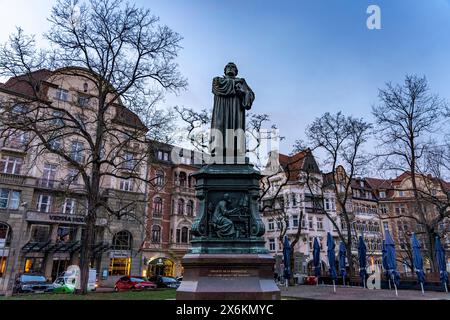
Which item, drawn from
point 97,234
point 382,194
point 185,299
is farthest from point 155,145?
point 382,194

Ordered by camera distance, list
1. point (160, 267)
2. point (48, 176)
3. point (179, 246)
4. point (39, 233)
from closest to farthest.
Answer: point (39, 233)
point (48, 176)
point (160, 267)
point (179, 246)

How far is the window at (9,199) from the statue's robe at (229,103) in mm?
28773

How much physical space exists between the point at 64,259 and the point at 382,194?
52607mm

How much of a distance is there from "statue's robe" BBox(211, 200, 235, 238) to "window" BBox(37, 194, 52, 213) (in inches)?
1177

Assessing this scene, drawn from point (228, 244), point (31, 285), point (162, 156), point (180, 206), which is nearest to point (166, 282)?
point (31, 285)

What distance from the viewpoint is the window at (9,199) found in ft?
101

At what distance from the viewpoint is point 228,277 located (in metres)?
7.95

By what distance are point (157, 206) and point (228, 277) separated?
34.6m

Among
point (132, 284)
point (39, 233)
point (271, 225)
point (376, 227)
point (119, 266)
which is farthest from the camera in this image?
point (376, 227)

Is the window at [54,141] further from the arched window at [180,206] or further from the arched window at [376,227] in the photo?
the arched window at [376,227]

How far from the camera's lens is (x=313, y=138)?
2677 cm

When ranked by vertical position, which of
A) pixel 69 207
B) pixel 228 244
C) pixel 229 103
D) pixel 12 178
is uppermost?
pixel 12 178

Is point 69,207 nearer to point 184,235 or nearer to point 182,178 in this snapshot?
point 184,235

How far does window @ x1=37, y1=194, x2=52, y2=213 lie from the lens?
108 ft
